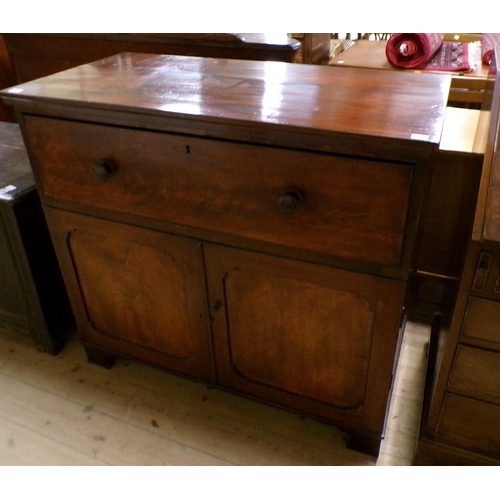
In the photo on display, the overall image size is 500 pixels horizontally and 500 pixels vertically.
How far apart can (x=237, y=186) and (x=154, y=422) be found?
72 cm

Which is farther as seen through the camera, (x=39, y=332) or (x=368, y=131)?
(x=39, y=332)

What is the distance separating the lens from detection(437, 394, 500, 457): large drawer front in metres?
0.98

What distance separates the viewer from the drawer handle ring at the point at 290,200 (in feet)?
2.75

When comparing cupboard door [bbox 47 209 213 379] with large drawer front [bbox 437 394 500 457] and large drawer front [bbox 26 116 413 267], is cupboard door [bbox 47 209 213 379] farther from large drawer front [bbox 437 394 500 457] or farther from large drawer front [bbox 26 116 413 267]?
large drawer front [bbox 437 394 500 457]

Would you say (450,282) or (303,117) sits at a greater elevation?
(303,117)

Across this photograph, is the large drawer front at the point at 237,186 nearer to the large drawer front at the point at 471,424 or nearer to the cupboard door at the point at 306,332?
the cupboard door at the point at 306,332

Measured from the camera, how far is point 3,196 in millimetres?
1217

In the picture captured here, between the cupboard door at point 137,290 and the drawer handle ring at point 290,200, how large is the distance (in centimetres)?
25

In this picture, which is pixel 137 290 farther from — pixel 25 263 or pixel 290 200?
pixel 290 200

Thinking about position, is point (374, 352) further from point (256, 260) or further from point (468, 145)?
point (468, 145)

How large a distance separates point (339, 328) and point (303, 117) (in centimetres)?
44

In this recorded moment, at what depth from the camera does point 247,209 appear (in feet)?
2.99


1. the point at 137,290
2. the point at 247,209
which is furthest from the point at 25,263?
the point at 247,209
